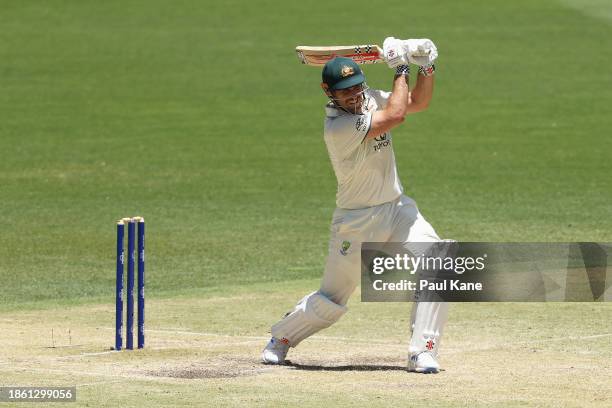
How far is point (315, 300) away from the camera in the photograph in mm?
8844

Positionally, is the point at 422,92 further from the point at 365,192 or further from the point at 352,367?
the point at 352,367

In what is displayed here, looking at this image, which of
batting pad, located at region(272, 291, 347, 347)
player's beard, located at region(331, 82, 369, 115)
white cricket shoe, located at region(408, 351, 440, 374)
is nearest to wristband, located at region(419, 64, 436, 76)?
player's beard, located at region(331, 82, 369, 115)

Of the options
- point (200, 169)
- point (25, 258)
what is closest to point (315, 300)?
point (25, 258)

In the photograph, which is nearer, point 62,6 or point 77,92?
point 77,92

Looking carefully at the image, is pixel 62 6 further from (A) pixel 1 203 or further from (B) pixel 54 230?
(B) pixel 54 230

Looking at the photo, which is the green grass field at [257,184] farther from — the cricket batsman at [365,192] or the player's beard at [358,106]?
the player's beard at [358,106]

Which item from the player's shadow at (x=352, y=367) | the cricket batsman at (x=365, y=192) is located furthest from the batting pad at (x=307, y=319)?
the player's shadow at (x=352, y=367)

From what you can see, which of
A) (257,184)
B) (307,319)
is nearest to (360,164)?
(307,319)

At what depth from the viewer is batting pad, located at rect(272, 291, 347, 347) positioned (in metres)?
8.82

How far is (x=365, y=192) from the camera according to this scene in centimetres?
873

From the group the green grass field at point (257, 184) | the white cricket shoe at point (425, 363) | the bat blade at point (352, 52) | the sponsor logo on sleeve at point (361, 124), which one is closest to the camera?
the white cricket shoe at point (425, 363)

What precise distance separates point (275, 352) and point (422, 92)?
1.90 metres

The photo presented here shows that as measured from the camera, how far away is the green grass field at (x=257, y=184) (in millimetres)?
8594

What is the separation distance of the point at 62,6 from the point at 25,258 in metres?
22.7
